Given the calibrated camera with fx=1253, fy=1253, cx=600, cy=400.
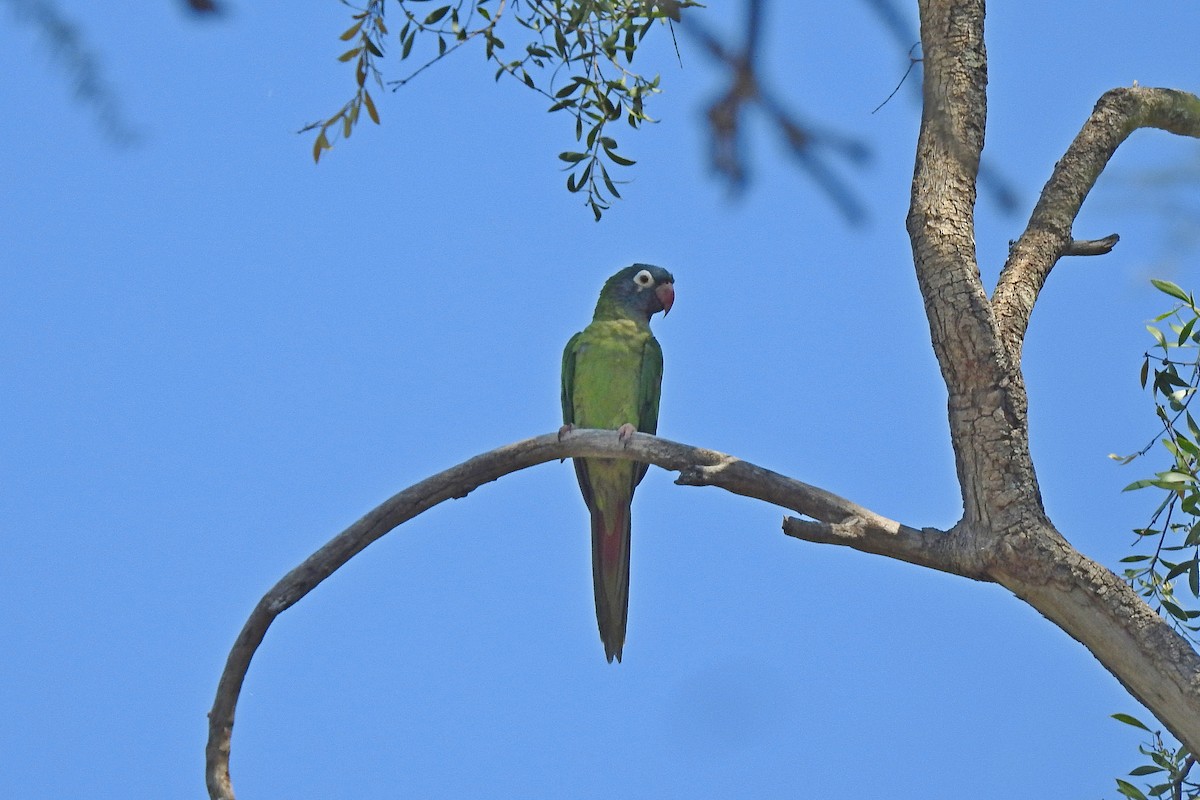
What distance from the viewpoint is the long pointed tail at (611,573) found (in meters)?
4.75

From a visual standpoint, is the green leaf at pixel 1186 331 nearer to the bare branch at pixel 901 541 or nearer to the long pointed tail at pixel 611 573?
the bare branch at pixel 901 541

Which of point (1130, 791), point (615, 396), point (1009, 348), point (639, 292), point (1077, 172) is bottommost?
point (1130, 791)

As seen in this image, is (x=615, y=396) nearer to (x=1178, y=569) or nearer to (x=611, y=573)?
(x=611, y=573)

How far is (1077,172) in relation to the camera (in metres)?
3.94

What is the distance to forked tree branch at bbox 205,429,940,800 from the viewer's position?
3426 mm

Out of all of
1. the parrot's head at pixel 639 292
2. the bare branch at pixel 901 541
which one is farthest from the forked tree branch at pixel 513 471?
the parrot's head at pixel 639 292

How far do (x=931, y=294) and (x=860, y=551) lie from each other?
761 mm

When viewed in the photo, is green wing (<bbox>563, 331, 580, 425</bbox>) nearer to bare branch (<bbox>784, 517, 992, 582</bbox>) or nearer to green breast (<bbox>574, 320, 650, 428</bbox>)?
green breast (<bbox>574, 320, 650, 428</bbox>)

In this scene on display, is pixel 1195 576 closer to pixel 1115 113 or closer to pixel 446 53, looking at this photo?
pixel 1115 113

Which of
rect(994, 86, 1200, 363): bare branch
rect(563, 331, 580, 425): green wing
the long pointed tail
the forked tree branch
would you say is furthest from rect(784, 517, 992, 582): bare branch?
rect(563, 331, 580, 425): green wing

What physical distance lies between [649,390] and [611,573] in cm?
107

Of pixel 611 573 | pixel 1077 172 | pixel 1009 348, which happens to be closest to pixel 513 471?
pixel 611 573

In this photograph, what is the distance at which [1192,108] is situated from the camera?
4059mm

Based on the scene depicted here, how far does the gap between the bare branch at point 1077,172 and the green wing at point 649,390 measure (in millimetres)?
2158
